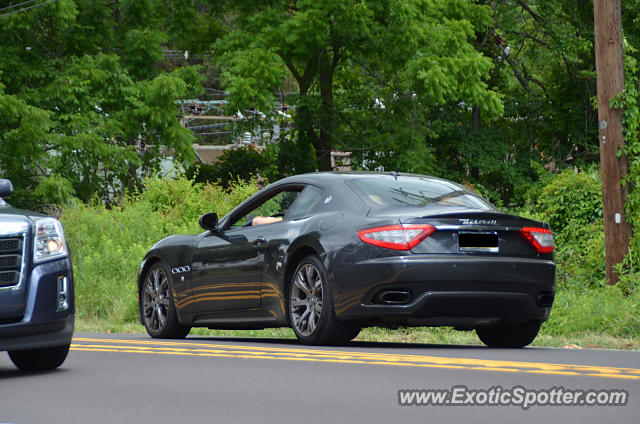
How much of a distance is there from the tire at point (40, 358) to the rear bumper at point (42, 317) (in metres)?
0.23

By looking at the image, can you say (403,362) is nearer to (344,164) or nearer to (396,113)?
(396,113)

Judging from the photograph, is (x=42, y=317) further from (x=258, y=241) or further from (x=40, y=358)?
(x=258, y=241)

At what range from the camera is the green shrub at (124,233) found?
17.0 m

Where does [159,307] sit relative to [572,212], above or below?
above

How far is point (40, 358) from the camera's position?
846 centimetres

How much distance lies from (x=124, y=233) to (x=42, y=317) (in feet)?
44.9

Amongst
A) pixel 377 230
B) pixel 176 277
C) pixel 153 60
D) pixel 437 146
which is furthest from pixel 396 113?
pixel 377 230

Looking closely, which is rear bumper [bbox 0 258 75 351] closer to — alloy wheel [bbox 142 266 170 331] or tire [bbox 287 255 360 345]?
tire [bbox 287 255 360 345]

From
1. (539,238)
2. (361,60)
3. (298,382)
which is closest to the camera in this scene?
(298,382)

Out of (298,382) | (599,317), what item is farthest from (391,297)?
(599,317)

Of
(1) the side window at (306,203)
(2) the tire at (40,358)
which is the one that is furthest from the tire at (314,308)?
(2) the tire at (40,358)

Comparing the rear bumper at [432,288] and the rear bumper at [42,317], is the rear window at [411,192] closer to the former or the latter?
the rear bumper at [432,288]

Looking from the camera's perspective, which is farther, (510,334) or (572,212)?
(572,212)

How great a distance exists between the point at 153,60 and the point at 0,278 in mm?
24462
